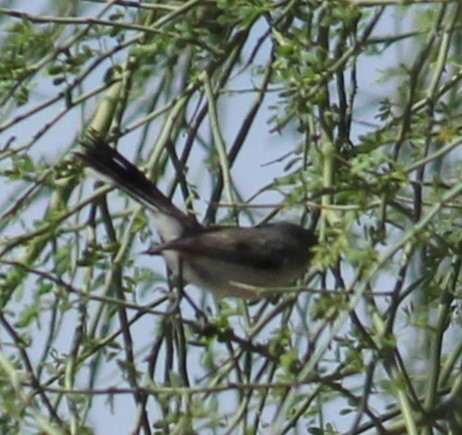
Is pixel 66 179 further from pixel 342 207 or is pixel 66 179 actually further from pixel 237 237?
pixel 342 207

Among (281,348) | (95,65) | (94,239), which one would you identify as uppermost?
(95,65)

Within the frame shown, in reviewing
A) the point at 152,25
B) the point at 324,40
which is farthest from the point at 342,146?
the point at 152,25

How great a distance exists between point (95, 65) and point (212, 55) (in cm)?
22

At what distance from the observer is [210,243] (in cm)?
304

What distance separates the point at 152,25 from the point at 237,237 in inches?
19.8

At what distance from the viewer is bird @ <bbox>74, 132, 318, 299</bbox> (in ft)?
9.11

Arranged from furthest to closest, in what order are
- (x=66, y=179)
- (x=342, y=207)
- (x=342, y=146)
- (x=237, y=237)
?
(x=237, y=237) → (x=66, y=179) → (x=342, y=146) → (x=342, y=207)

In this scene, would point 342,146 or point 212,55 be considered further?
point 212,55

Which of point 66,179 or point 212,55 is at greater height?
point 212,55

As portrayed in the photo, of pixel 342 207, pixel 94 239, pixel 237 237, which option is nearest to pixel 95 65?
pixel 94 239

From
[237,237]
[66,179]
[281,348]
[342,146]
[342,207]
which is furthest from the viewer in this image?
[237,237]

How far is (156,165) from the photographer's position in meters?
2.82

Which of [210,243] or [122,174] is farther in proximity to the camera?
[210,243]

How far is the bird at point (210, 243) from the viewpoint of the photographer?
2.78 m
